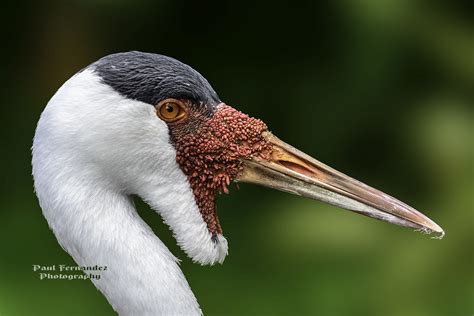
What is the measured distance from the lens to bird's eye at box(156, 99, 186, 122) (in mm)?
1569

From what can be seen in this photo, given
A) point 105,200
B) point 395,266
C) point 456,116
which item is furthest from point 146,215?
point 105,200

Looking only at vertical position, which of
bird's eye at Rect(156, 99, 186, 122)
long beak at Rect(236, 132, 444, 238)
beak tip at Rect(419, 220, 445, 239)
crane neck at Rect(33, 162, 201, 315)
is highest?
bird's eye at Rect(156, 99, 186, 122)

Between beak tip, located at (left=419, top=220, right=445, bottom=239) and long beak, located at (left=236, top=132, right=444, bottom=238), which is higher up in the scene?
long beak, located at (left=236, top=132, right=444, bottom=238)

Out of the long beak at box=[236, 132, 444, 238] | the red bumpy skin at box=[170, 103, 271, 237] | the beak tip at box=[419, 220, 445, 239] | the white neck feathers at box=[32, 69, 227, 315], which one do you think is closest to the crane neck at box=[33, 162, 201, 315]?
the white neck feathers at box=[32, 69, 227, 315]

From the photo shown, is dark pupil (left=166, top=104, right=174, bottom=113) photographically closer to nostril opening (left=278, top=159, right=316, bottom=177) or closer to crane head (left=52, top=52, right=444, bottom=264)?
crane head (left=52, top=52, right=444, bottom=264)

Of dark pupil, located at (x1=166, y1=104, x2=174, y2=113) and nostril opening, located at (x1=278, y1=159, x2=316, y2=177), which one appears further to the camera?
nostril opening, located at (x1=278, y1=159, x2=316, y2=177)

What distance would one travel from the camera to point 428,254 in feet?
12.2

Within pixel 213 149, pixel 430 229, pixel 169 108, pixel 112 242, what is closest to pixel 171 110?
pixel 169 108

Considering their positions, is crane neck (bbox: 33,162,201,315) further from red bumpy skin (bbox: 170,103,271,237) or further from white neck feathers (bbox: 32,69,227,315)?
red bumpy skin (bbox: 170,103,271,237)

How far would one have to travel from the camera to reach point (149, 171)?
158 cm

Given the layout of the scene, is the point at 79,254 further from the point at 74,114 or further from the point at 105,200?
the point at 74,114

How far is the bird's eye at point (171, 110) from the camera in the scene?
1.57 metres

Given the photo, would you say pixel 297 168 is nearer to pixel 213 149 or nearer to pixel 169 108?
pixel 213 149

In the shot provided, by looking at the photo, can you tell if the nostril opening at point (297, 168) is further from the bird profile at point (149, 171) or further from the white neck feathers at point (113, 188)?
the white neck feathers at point (113, 188)
